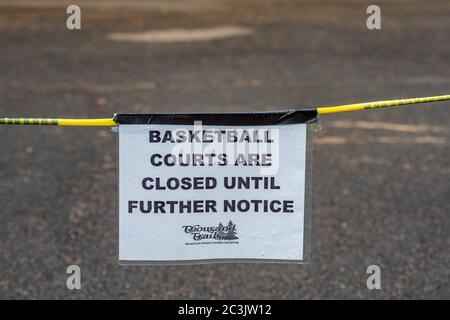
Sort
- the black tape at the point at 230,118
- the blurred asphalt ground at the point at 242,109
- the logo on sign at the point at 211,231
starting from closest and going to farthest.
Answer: the black tape at the point at 230,118 → the logo on sign at the point at 211,231 → the blurred asphalt ground at the point at 242,109

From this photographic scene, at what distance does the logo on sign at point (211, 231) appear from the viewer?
3473 millimetres

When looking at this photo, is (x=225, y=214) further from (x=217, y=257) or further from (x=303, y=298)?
(x=303, y=298)

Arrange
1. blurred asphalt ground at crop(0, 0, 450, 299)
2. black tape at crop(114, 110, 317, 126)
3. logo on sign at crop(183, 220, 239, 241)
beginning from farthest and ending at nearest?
blurred asphalt ground at crop(0, 0, 450, 299), logo on sign at crop(183, 220, 239, 241), black tape at crop(114, 110, 317, 126)

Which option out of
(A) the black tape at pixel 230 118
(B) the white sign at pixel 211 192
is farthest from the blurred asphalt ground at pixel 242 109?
(A) the black tape at pixel 230 118

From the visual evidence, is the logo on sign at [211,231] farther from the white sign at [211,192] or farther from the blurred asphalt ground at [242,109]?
the blurred asphalt ground at [242,109]

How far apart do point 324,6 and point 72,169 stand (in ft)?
47.1

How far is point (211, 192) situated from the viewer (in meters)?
3.42

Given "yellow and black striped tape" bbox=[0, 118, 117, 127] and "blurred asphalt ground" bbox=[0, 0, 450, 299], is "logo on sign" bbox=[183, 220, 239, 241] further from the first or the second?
"blurred asphalt ground" bbox=[0, 0, 450, 299]

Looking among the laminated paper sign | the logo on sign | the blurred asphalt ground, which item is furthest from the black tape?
the blurred asphalt ground

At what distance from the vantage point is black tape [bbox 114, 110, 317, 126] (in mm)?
3252

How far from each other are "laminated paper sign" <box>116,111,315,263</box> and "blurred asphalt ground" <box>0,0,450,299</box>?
1.99 m

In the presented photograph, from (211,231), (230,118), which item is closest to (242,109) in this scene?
(211,231)
